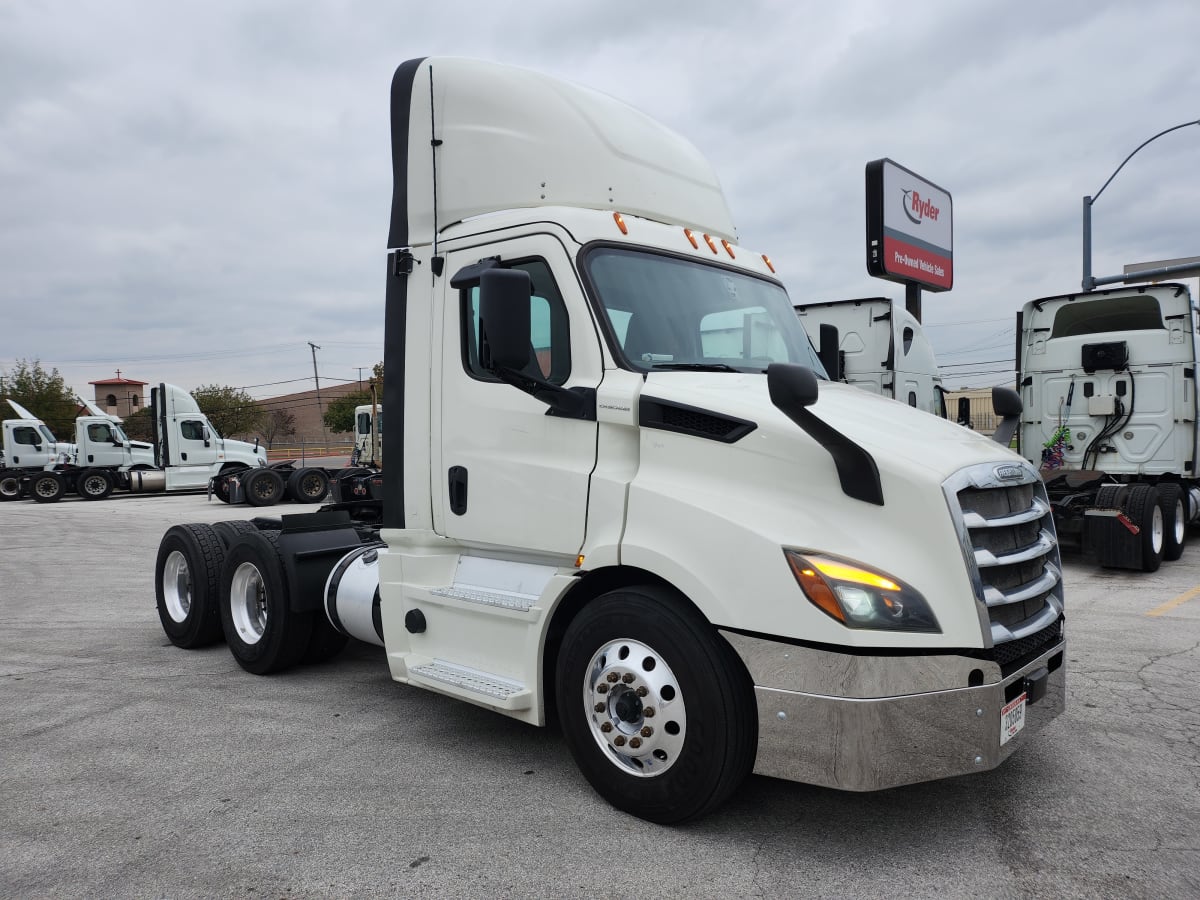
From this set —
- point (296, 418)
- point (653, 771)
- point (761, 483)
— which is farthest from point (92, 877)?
point (296, 418)

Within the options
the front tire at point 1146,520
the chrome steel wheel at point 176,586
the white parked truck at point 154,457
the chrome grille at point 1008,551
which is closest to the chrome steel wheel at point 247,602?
the chrome steel wheel at point 176,586

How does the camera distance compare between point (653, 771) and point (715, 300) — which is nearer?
point (653, 771)

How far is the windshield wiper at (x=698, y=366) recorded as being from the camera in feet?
12.9

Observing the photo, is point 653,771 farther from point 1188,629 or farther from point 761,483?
point 1188,629

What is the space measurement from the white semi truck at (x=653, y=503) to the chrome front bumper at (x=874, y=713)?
0.03 feet

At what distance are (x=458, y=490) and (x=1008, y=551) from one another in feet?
8.23

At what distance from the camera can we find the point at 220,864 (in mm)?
3311


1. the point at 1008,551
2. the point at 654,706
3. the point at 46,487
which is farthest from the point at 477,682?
the point at 46,487

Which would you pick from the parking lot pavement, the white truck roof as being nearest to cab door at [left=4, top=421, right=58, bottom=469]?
the parking lot pavement

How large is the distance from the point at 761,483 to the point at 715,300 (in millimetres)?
1329

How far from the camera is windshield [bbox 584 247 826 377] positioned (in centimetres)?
396

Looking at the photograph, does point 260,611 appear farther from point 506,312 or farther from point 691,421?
point 691,421

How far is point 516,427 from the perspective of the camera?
411 cm

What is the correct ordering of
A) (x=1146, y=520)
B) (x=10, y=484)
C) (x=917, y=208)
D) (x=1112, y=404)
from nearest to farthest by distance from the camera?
(x=1146, y=520) < (x=1112, y=404) < (x=917, y=208) < (x=10, y=484)
